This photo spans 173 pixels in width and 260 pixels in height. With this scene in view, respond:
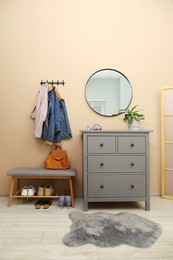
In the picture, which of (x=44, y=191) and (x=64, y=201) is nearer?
(x=64, y=201)

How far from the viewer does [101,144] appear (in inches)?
96.6

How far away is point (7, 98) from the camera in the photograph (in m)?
3.00

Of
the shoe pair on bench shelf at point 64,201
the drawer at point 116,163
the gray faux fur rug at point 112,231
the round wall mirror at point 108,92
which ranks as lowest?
the gray faux fur rug at point 112,231

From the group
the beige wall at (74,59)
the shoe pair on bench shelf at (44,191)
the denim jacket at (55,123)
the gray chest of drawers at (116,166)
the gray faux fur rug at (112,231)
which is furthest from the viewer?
the beige wall at (74,59)

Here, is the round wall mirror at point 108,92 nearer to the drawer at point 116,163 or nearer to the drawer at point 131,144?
the drawer at point 131,144

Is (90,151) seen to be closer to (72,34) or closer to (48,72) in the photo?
(48,72)

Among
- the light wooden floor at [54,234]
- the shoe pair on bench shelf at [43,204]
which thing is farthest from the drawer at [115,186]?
the shoe pair on bench shelf at [43,204]

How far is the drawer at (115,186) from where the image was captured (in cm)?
243

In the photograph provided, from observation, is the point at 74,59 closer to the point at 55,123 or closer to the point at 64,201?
the point at 55,123

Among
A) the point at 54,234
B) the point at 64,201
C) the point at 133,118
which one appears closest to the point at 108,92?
the point at 133,118

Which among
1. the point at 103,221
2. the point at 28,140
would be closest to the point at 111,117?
the point at 28,140

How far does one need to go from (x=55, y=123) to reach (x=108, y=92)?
2.97ft

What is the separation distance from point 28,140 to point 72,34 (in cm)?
170

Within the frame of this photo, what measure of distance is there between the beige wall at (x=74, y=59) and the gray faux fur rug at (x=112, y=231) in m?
0.94
